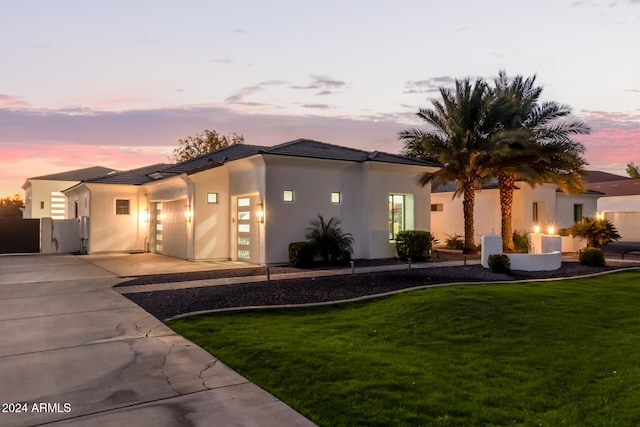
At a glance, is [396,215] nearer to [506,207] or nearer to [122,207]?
[506,207]

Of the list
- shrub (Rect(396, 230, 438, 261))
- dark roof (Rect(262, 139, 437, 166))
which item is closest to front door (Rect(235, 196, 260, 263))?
dark roof (Rect(262, 139, 437, 166))

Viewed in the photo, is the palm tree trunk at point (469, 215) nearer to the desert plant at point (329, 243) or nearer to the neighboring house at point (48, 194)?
the desert plant at point (329, 243)

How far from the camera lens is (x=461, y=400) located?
4555 millimetres

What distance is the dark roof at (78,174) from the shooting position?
122ft

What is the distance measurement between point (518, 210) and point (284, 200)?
549 inches

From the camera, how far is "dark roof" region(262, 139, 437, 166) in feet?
56.6

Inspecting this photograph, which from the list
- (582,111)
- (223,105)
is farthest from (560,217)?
(223,105)

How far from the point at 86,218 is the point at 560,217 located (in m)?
25.0

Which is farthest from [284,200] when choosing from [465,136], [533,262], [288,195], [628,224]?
[628,224]

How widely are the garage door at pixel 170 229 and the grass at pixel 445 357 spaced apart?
39.9 feet

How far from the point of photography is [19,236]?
969 inches

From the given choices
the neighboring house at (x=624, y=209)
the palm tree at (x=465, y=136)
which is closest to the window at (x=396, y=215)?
the palm tree at (x=465, y=136)

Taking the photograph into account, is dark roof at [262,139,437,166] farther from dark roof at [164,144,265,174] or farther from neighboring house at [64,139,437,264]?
dark roof at [164,144,265,174]

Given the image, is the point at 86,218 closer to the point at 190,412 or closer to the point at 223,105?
the point at 223,105
